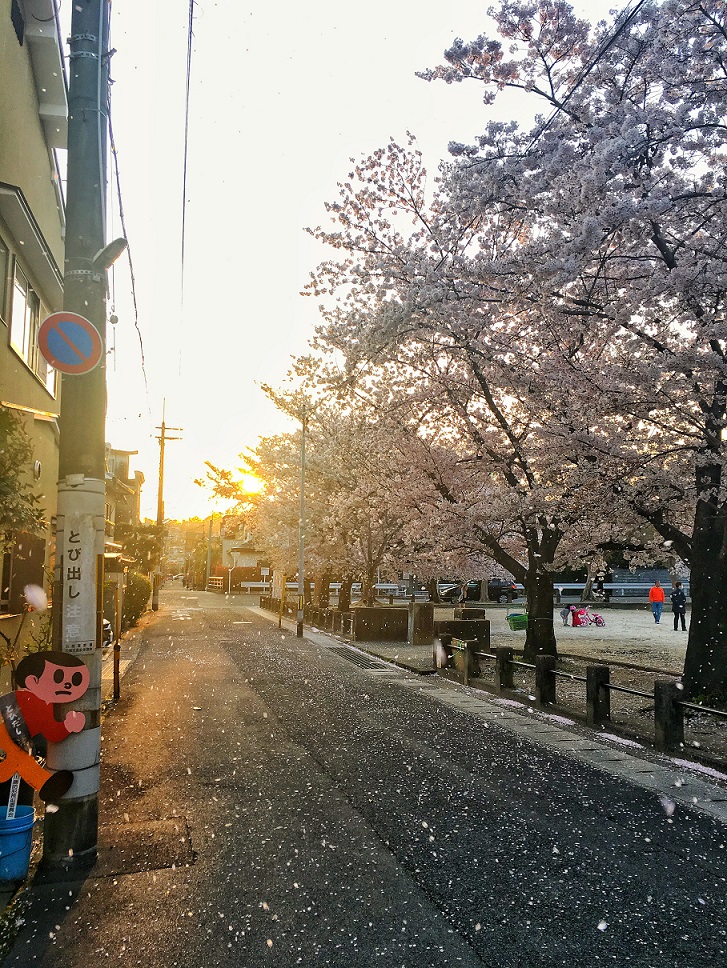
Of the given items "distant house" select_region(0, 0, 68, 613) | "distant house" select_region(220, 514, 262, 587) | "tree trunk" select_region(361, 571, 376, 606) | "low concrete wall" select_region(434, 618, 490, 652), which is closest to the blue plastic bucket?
"distant house" select_region(0, 0, 68, 613)

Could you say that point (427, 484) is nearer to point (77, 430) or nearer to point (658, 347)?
point (658, 347)

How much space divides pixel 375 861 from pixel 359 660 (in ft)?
45.8

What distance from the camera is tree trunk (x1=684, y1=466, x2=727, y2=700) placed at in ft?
36.6

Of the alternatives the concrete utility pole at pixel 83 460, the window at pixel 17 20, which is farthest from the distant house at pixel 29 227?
the concrete utility pole at pixel 83 460

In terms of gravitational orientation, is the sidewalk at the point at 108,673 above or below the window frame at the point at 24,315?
below

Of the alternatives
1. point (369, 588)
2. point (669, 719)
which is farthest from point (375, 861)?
point (369, 588)

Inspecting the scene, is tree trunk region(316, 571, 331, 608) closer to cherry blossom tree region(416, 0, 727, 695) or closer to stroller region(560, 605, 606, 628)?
stroller region(560, 605, 606, 628)

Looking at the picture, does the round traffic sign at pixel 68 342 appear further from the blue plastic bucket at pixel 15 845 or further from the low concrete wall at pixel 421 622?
the low concrete wall at pixel 421 622

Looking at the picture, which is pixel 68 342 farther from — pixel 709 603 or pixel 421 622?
pixel 421 622

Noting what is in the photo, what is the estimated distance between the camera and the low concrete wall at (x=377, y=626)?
80.3ft

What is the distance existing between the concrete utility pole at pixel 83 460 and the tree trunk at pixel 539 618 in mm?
12958

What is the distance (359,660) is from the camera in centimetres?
1914

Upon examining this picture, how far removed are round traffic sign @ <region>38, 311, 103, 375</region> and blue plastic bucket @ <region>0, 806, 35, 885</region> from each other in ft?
10.4

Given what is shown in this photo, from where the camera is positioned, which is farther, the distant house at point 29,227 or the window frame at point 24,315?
the window frame at point 24,315
